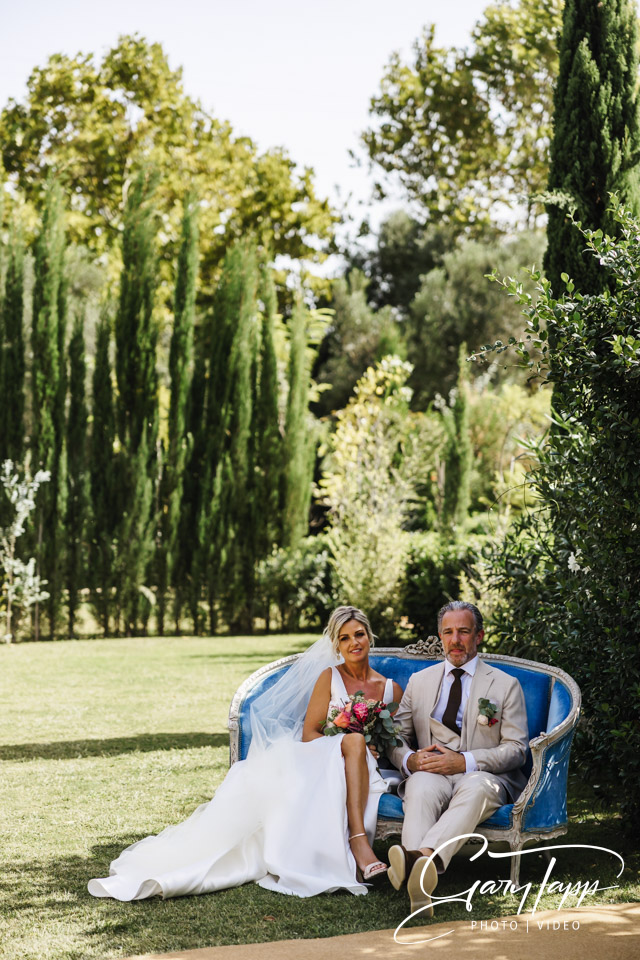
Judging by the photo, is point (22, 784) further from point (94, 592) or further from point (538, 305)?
point (94, 592)

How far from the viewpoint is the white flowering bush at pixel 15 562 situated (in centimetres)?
1321

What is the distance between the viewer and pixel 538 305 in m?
4.35

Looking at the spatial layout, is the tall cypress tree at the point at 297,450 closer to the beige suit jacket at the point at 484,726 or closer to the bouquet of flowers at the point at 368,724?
the beige suit jacket at the point at 484,726

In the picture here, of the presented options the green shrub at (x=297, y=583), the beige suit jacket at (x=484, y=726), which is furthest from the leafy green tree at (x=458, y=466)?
the beige suit jacket at (x=484, y=726)

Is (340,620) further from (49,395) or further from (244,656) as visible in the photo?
(49,395)

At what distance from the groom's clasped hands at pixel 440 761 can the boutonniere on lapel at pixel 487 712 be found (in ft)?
0.65

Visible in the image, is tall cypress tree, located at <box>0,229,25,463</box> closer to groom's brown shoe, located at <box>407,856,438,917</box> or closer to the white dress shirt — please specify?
the white dress shirt

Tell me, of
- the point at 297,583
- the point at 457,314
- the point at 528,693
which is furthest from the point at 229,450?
the point at 528,693

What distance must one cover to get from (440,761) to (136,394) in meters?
11.0

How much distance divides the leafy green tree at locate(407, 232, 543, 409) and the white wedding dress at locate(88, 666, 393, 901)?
19687 mm

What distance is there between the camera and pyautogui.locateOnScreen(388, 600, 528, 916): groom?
3936mm

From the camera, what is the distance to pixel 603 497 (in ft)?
15.3

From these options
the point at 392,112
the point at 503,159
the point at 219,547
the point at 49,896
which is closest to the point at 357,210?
the point at 392,112

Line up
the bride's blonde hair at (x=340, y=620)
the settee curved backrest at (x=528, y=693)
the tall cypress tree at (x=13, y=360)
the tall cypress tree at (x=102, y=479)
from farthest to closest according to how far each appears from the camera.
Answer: the tall cypress tree at (x=102, y=479) < the tall cypress tree at (x=13, y=360) < the bride's blonde hair at (x=340, y=620) < the settee curved backrest at (x=528, y=693)
